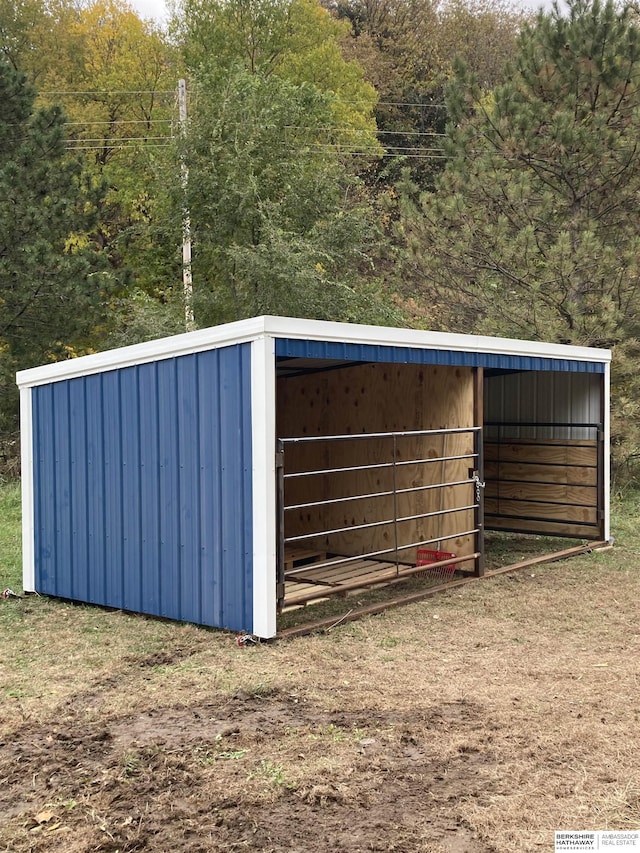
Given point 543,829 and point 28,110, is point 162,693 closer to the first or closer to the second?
point 543,829

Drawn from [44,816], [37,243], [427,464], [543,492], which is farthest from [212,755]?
[37,243]

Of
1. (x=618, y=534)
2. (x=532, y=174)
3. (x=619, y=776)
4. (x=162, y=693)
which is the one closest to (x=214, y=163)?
(x=532, y=174)

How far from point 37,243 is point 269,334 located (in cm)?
961

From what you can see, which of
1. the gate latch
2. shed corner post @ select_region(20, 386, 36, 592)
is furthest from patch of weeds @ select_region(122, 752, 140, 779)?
the gate latch

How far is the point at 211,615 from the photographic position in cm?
582

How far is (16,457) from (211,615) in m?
11.2

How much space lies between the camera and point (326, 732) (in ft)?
12.9

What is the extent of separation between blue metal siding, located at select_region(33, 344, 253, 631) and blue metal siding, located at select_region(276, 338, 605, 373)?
16.6 inches

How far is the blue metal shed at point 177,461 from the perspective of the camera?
552 cm

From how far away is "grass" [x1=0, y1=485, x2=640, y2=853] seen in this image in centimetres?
299

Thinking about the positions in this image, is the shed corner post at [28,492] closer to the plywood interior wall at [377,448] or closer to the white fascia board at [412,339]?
the plywood interior wall at [377,448]

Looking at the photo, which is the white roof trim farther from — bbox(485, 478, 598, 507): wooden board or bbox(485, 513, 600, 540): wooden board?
bbox(485, 513, 600, 540): wooden board

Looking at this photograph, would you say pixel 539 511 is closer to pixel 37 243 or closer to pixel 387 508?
pixel 387 508

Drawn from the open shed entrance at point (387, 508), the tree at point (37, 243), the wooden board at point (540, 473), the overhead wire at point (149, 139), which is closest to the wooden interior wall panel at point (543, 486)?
the wooden board at point (540, 473)
